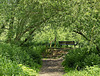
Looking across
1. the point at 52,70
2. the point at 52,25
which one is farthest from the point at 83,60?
the point at 52,25

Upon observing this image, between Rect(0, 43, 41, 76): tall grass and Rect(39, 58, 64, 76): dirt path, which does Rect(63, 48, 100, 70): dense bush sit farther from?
Rect(0, 43, 41, 76): tall grass

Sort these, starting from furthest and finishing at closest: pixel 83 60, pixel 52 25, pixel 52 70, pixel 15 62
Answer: pixel 52 70, pixel 83 60, pixel 52 25, pixel 15 62

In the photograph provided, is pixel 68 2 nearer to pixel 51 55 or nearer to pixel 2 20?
pixel 2 20

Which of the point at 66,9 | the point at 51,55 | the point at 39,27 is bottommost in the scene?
the point at 51,55

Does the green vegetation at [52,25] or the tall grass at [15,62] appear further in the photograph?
the green vegetation at [52,25]

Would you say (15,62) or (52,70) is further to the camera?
(52,70)

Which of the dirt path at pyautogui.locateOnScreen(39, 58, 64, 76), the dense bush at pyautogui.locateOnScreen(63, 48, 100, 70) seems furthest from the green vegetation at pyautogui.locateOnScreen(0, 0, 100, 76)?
the dirt path at pyautogui.locateOnScreen(39, 58, 64, 76)

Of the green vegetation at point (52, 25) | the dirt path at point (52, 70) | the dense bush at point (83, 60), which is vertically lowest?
the dirt path at point (52, 70)

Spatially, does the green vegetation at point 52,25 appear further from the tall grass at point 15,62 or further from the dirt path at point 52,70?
the dirt path at point 52,70

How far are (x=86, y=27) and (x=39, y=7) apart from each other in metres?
3.09

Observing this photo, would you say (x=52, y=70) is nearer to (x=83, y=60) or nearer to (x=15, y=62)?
(x=83, y=60)

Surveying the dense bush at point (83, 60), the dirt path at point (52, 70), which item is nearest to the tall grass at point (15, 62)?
the dirt path at point (52, 70)

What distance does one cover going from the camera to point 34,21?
1170cm

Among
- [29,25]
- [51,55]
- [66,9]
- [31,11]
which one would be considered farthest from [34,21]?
[51,55]
